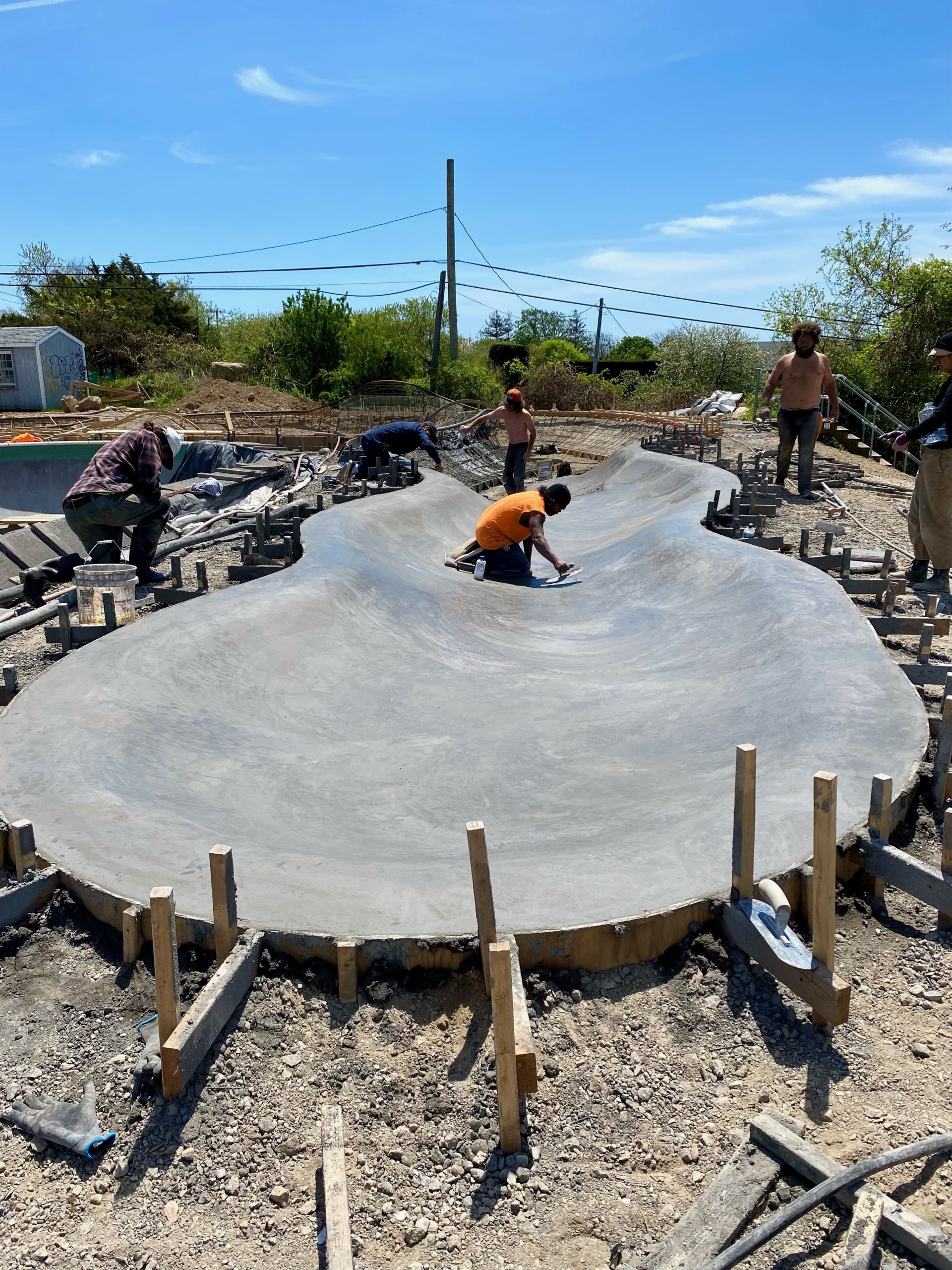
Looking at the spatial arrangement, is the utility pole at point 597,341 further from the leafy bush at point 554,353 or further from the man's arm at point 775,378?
the man's arm at point 775,378

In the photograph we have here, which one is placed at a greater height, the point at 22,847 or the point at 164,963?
the point at 164,963

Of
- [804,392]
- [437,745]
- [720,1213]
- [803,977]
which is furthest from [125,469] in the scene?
[804,392]

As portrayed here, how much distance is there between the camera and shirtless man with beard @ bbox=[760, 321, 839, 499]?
11203mm

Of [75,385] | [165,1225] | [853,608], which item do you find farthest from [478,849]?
[75,385]

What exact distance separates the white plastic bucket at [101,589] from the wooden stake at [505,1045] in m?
5.40

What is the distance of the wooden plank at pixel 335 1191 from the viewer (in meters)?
1.84

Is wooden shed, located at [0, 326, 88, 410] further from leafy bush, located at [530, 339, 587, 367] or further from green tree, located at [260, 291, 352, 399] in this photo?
leafy bush, located at [530, 339, 587, 367]

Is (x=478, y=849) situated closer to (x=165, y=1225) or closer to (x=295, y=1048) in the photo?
(x=295, y=1048)

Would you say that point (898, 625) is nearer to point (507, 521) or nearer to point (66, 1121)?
point (507, 521)

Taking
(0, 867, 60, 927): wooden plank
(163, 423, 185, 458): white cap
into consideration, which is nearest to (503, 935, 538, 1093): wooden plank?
(0, 867, 60, 927): wooden plank

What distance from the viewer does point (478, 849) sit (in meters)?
2.43

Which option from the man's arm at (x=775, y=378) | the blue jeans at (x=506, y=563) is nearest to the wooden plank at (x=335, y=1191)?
the blue jeans at (x=506, y=563)

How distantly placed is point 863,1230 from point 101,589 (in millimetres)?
6298

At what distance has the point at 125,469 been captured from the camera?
26.7 feet
